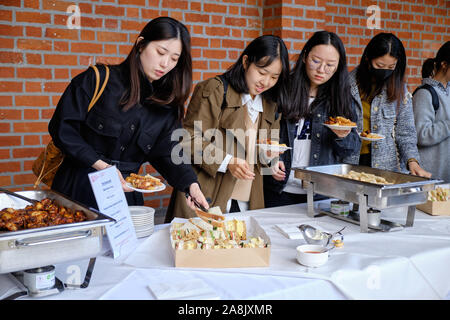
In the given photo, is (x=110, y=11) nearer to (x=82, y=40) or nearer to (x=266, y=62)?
(x=82, y=40)

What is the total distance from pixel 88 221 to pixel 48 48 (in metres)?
2.22

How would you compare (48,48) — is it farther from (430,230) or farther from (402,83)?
(430,230)

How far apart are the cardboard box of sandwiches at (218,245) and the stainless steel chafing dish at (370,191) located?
1.76ft

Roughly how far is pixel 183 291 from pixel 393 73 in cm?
200

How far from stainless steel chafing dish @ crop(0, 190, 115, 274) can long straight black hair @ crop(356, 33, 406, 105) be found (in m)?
1.96

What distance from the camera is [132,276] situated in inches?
57.2

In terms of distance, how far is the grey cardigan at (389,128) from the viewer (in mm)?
2764

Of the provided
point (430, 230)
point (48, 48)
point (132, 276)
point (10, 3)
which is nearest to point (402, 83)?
point (430, 230)

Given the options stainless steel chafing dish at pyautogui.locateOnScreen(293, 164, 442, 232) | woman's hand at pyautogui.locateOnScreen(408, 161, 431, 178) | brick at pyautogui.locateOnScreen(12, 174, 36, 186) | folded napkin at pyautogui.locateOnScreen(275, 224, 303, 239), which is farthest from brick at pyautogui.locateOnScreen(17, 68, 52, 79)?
woman's hand at pyautogui.locateOnScreen(408, 161, 431, 178)

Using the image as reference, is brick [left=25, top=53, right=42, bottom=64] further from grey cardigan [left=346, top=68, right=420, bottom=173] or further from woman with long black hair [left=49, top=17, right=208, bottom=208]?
grey cardigan [left=346, top=68, right=420, bottom=173]

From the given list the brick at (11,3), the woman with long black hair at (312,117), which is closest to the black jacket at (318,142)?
the woman with long black hair at (312,117)

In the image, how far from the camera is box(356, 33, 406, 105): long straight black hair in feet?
8.57

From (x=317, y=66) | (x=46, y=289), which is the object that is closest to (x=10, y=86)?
(x=317, y=66)
